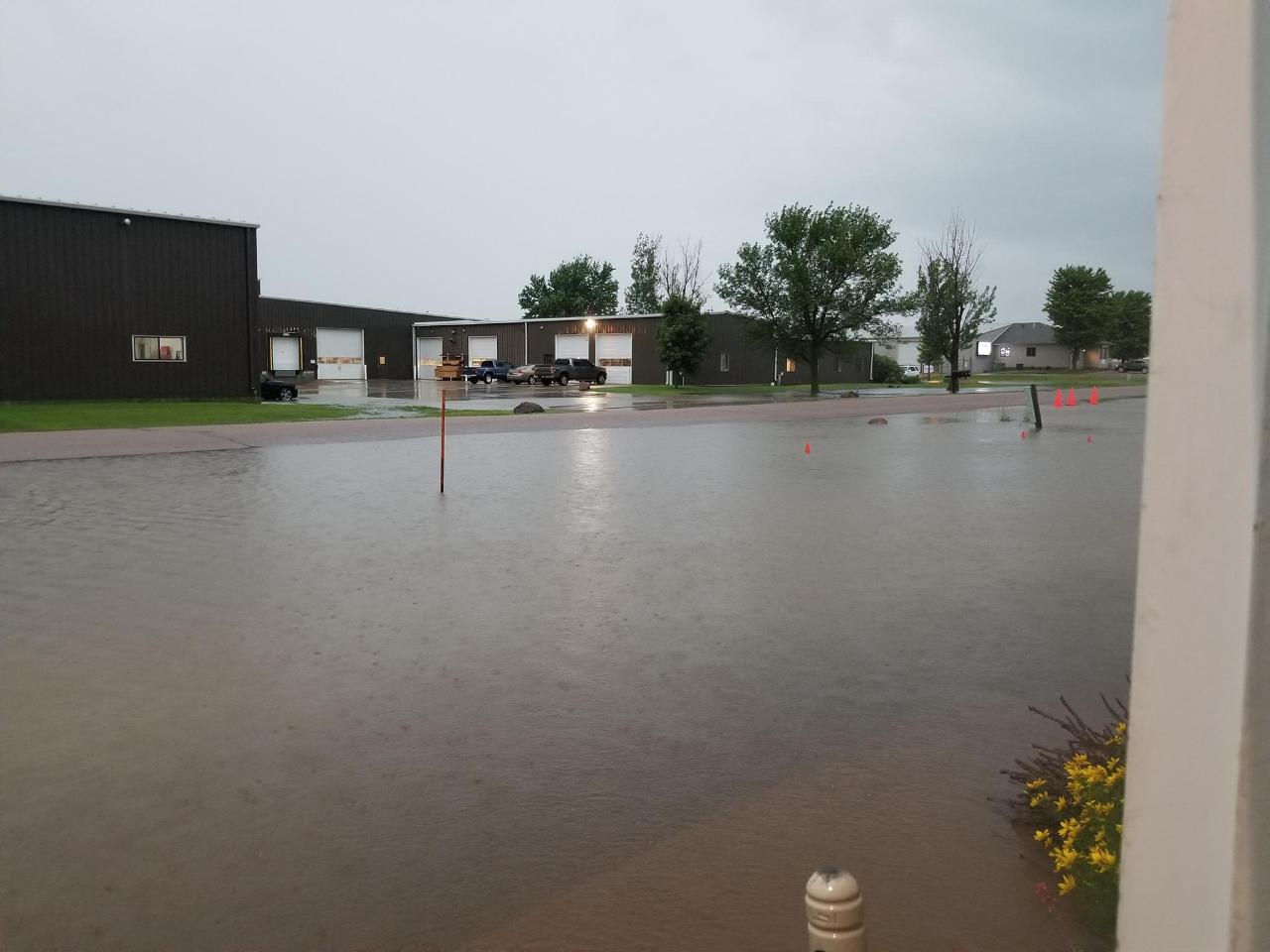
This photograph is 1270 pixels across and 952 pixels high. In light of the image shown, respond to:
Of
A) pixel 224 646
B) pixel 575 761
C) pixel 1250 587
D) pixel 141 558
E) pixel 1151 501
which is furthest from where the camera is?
pixel 141 558

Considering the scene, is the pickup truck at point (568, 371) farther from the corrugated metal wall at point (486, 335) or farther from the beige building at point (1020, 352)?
the beige building at point (1020, 352)

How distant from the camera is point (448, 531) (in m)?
9.88

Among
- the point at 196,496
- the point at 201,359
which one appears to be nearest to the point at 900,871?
the point at 196,496

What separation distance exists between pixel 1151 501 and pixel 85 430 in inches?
980

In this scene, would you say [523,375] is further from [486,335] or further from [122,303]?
[122,303]

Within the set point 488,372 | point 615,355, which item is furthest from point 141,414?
point 615,355

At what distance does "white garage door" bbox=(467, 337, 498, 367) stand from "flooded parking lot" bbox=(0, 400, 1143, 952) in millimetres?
61022

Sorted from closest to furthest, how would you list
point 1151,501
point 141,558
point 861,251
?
point 1151,501
point 141,558
point 861,251

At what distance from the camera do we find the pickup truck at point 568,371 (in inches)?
2279

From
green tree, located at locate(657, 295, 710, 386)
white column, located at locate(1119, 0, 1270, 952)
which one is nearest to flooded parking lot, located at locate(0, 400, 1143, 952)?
white column, located at locate(1119, 0, 1270, 952)

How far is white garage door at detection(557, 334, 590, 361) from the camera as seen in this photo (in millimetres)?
66069

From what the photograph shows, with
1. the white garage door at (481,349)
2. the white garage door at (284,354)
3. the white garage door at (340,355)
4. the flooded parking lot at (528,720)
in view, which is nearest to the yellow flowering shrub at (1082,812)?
the flooded parking lot at (528,720)

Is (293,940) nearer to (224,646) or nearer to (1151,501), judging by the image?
(1151,501)

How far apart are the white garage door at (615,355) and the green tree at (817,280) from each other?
48.6 feet
